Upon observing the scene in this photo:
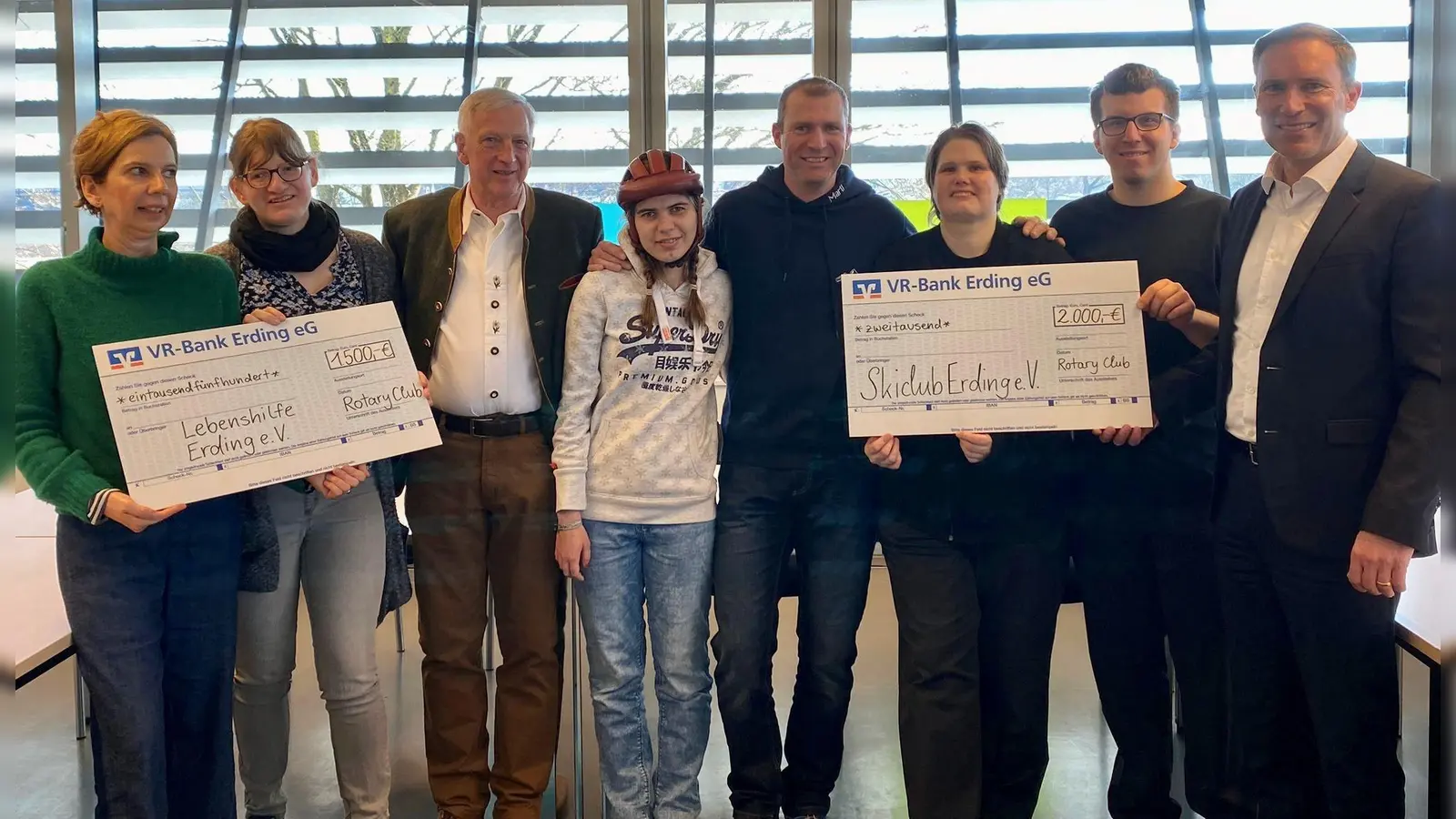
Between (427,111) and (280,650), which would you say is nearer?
(280,650)

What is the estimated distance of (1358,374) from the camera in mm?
1643

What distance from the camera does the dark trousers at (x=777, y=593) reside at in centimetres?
208

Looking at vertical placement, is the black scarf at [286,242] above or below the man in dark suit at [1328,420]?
above

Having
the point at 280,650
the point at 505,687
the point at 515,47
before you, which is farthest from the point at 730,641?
the point at 515,47

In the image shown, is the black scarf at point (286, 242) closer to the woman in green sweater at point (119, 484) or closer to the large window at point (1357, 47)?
the woman in green sweater at point (119, 484)

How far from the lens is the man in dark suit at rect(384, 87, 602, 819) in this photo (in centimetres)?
207

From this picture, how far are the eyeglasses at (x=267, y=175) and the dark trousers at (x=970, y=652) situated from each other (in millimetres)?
1452

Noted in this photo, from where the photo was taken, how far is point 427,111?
175 inches

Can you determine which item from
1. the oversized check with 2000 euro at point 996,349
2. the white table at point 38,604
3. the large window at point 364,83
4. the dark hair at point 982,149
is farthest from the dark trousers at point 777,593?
the large window at point 364,83

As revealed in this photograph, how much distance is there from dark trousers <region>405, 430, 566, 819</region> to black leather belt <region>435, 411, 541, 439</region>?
1 cm

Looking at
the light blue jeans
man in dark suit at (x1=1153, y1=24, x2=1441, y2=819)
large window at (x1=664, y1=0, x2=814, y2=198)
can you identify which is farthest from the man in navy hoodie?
large window at (x1=664, y1=0, x2=814, y2=198)

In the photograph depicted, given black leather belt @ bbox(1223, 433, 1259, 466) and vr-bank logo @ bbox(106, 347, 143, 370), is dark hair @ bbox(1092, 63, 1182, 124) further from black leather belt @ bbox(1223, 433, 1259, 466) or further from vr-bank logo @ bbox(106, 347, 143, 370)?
vr-bank logo @ bbox(106, 347, 143, 370)

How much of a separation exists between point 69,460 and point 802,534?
4.63 ft

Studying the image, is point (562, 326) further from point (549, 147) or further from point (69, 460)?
point (549, 147)
